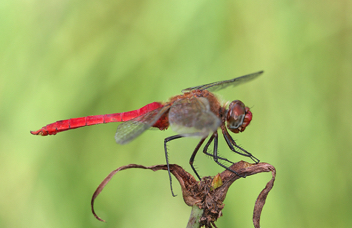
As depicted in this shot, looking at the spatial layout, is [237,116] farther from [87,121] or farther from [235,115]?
[87,121]

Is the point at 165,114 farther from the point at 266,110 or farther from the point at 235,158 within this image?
the point at 266,110

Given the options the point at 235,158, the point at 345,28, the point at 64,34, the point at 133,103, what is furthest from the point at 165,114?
the point at 345,28

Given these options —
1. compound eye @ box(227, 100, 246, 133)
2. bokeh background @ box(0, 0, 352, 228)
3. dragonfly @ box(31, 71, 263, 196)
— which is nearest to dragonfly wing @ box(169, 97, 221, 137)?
dragonfly @ box(31, 71, 263, 196)

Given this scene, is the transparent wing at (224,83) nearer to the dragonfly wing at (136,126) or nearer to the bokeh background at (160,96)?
the bokeh background at (160,96)

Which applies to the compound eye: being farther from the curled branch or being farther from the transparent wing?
the curled branch

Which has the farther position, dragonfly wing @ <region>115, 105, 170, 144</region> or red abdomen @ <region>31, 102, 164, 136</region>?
red abdomen @ <region>31, 102, 164, 136</region>

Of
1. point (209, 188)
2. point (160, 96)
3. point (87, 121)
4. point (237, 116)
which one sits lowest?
point (209, 188)

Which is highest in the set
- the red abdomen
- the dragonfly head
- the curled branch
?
the red abdomen

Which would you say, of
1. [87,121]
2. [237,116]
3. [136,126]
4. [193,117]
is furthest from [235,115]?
[87,121]
